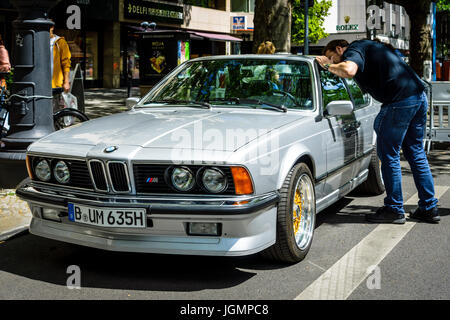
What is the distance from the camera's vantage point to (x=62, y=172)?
415 cm

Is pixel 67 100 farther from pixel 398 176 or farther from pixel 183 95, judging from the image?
pixel 398 176

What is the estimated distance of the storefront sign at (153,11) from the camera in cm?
3103

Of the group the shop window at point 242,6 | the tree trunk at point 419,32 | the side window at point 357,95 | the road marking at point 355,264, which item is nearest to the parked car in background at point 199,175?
the road marking at point 355,264

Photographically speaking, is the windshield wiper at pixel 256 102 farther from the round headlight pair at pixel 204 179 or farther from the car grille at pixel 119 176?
the car grille at pixel 119 176

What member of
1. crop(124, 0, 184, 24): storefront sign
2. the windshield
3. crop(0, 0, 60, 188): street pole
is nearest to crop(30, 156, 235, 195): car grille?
the windshield

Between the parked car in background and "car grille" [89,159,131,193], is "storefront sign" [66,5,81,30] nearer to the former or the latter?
the parked car in background

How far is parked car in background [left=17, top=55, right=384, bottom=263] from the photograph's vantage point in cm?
375

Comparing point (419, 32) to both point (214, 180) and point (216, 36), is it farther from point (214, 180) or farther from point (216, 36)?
point (216, 36)

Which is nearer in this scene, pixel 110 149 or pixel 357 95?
pixel 110 149

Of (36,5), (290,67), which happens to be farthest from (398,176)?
(36,5)

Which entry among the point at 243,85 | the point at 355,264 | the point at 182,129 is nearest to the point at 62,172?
the point at 182,129

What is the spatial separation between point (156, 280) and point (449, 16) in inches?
1756

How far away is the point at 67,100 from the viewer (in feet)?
29.2

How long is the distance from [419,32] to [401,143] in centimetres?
1473
